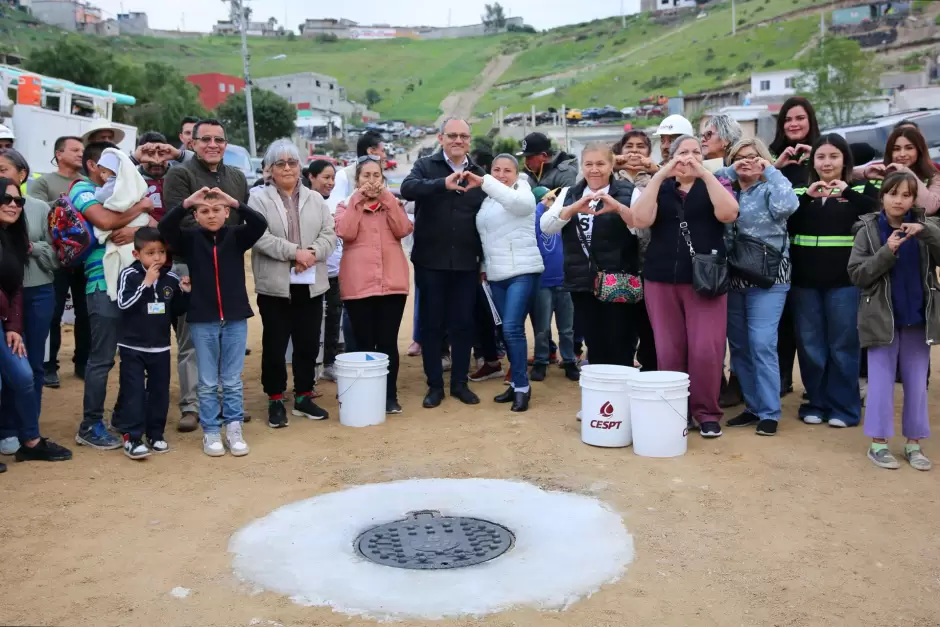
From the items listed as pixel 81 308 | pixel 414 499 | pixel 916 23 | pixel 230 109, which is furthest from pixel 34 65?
pixel 916 23

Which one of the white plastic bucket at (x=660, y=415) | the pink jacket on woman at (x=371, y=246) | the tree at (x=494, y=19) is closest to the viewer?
the white plastic bucket at (x=660, y=415)

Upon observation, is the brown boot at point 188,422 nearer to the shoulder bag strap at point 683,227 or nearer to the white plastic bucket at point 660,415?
the white plastic bucket at point 660,415

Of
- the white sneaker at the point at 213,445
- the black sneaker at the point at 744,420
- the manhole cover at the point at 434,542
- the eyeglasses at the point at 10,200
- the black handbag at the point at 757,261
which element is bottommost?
the manhole cover at the point at 434,542

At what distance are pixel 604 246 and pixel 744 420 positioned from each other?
1572 mm

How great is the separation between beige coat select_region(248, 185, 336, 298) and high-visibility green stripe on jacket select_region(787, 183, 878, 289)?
3314 millimetres

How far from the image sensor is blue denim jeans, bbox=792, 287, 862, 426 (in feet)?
20.0

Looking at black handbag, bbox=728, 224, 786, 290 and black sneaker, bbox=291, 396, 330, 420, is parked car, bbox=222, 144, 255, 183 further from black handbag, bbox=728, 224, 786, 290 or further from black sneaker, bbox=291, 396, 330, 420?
black handbag, bbox=728, 224, 786, 290

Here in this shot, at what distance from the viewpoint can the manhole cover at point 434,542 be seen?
13.7 ft

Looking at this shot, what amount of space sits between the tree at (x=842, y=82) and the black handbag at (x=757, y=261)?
45.4 m

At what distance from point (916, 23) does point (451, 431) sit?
82016 millimetres

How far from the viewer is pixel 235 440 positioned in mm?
5957

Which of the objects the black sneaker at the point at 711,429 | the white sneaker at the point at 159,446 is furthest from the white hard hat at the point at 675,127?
the white sneaker at the point at 159,446

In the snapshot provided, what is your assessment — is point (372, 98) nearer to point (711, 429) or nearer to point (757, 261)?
point (757, 261)

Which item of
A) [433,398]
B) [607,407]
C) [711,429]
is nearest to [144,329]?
[433,398]
